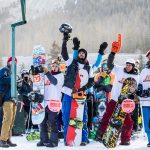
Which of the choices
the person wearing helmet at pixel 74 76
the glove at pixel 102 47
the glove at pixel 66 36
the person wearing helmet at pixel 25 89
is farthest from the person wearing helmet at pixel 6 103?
the person wearing helmet at pixel 25 89

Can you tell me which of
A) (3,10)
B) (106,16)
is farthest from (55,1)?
(106,16)

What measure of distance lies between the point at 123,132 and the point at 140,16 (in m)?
105

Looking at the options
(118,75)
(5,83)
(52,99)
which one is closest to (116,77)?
(118,75)

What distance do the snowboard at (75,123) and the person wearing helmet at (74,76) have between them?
0.08 meters

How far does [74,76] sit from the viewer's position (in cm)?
849

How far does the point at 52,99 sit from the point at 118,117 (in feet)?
4.26

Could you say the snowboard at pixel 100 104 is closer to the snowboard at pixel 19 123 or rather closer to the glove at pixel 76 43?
the glove at pixel 76 43

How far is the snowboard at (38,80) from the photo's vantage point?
833 cm

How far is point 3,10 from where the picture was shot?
140375 mm

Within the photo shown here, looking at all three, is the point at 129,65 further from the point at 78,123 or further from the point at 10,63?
the point at 10,63

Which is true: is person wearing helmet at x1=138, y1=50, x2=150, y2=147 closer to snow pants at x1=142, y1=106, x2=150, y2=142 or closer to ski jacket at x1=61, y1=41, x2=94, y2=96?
snow pants at x1=142, y1=106, x2=150, y2=142

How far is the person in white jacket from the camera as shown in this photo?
835 cm

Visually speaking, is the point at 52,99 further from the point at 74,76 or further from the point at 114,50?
the point at 114,50

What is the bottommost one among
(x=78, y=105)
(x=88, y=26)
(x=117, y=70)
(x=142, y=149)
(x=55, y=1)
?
(x=142, y=149)
